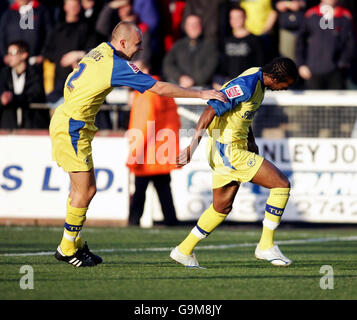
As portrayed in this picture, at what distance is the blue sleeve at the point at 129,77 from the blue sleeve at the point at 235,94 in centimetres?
73

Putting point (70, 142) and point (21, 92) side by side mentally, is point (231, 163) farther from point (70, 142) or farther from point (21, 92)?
point (21, 92)

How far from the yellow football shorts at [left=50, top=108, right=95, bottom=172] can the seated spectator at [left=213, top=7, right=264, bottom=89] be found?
650 centimetres

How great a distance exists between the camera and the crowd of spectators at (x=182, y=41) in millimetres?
14133

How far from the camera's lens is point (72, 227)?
8484 mm

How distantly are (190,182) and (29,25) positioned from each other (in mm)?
4096

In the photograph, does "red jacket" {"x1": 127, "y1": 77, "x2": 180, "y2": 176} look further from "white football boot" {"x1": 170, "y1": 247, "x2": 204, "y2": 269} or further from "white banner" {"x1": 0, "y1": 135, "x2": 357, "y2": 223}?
"white football boot" {"x1": 170, "y1": 247, "x2": 204, "y2": 269}

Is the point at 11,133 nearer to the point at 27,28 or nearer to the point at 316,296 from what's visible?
the point at 27,28

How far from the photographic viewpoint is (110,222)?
13.4 metres

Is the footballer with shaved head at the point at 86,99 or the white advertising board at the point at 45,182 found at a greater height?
the footballer with shaved head at the point at 86,99

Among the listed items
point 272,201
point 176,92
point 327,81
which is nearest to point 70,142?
point 176,92

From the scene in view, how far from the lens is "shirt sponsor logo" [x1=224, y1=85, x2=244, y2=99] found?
28.2 feet

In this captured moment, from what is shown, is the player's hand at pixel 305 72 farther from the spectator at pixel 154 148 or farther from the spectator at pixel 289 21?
the spectator at pixel 154 148

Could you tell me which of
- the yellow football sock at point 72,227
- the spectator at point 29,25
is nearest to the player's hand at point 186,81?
the spectator at point 29,25

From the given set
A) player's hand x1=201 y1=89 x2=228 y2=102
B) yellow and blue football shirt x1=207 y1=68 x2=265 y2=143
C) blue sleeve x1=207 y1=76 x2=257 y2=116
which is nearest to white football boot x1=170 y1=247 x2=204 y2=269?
yellow and blue football shirt x1=207 y1=68 x2=265 y2=143
